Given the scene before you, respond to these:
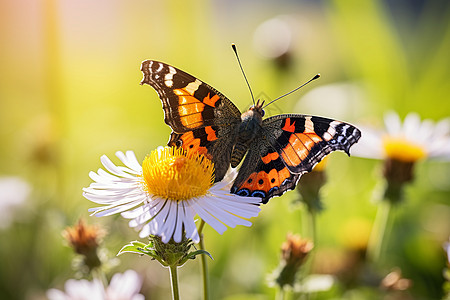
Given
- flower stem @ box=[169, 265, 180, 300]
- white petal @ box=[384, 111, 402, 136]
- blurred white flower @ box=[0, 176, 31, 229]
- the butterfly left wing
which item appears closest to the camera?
flower stem @ box=[169, 265, 180, 300]

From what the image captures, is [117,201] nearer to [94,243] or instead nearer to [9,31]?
[94,243]

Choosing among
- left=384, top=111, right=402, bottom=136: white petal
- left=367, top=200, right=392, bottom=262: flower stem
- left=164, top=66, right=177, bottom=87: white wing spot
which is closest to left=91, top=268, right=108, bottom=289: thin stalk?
left=164, top=66, right=177, bottom=87: white wing spot

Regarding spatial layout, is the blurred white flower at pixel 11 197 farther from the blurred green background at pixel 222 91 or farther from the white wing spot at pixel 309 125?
the white wing spot at pixel 309 125

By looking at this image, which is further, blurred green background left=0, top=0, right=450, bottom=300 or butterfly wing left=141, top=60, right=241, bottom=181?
blurred green background left=0, top=0, right=450, bottom=300

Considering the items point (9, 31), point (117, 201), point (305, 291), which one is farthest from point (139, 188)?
point (9, 31)

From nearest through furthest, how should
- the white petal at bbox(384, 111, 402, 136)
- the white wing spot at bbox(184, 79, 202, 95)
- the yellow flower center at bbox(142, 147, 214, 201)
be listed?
the yellow flower center at bbox(142, 147, 214, 201) < the white wing spot at bbox(184, 79, 202, 95) < the white petal at bbox(384, 111, 402, 136)

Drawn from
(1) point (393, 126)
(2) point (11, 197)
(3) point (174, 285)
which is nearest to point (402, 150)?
(1) point (393, 126)

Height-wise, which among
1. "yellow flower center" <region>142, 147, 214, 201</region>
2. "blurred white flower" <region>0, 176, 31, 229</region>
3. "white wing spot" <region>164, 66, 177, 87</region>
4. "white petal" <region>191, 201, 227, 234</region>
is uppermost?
"white wing spot" <region>164, 66, 177, 87</region>

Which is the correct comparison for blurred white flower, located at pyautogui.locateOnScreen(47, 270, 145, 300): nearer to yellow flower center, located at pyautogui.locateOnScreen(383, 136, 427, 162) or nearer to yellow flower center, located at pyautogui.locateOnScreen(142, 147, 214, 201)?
yellow flower center, located at pyautogui.locateOnScreen(142, 147, 214, 201)
